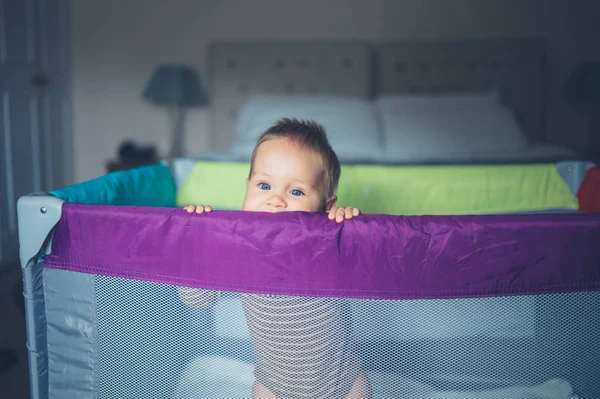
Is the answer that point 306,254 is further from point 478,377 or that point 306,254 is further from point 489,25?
point 489,25

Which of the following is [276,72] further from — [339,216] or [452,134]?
[339,216]

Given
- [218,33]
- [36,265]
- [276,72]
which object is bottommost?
[36,265]

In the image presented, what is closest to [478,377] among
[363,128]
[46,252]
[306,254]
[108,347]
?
[306,254]

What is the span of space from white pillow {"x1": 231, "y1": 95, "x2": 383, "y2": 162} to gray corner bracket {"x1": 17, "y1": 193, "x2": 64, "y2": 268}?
1466 mm

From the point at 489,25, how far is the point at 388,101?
0.91 meters

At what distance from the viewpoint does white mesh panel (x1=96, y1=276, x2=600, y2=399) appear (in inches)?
30.3

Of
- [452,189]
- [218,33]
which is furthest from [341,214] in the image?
[218,33]

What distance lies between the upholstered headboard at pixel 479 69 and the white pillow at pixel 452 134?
525mm

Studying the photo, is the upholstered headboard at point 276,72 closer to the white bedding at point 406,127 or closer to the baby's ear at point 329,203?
the white bedding at point 406,127

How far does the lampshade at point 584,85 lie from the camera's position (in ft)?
9.18

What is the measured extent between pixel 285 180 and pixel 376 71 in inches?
92.0

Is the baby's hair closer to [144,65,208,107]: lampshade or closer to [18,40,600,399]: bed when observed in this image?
[18,40,600,399]: bed

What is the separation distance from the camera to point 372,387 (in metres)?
0.78

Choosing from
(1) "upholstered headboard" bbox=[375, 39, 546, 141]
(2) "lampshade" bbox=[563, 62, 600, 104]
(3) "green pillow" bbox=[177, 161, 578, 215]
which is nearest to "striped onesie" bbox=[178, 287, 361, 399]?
(3) "green pillow" bbox=[177, 161, 578, 215]
